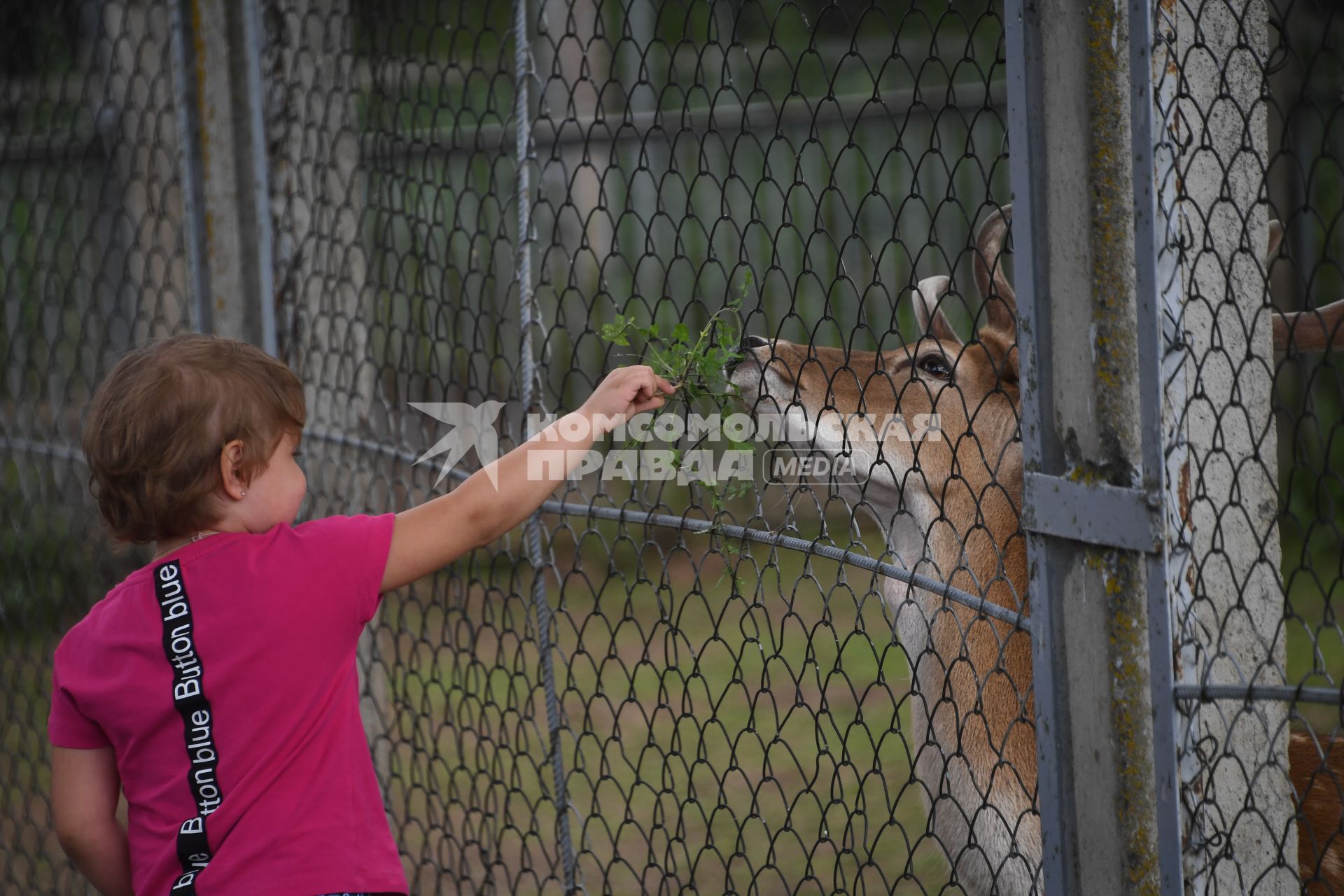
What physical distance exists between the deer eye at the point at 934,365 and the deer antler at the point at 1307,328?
56 cm

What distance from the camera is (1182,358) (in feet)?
5.65

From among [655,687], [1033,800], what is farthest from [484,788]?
[1033,800]

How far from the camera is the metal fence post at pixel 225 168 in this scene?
3.53m

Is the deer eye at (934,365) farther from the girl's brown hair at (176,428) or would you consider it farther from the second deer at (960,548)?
the girl's brown hair at (176,428)

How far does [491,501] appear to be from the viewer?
198 cm

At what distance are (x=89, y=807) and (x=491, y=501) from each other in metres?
0.73

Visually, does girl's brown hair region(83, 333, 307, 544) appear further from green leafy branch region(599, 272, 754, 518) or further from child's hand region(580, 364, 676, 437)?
green leafy branch region(599, 272, 754, 518)

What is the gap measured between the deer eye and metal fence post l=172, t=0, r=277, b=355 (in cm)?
177

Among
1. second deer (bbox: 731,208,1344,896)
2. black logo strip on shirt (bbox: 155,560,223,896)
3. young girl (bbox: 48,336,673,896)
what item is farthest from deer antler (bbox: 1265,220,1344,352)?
black logo strip on shirt (bbox: 155,560,223,896)

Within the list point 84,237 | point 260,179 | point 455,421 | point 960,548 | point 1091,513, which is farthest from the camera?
point 84,237

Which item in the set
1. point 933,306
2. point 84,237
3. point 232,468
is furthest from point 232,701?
point 84,237

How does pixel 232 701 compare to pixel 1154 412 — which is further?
pixel 232 701

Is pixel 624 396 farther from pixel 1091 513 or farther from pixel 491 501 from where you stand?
pixel 1091 513

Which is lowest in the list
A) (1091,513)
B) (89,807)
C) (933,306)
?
(89,807)
